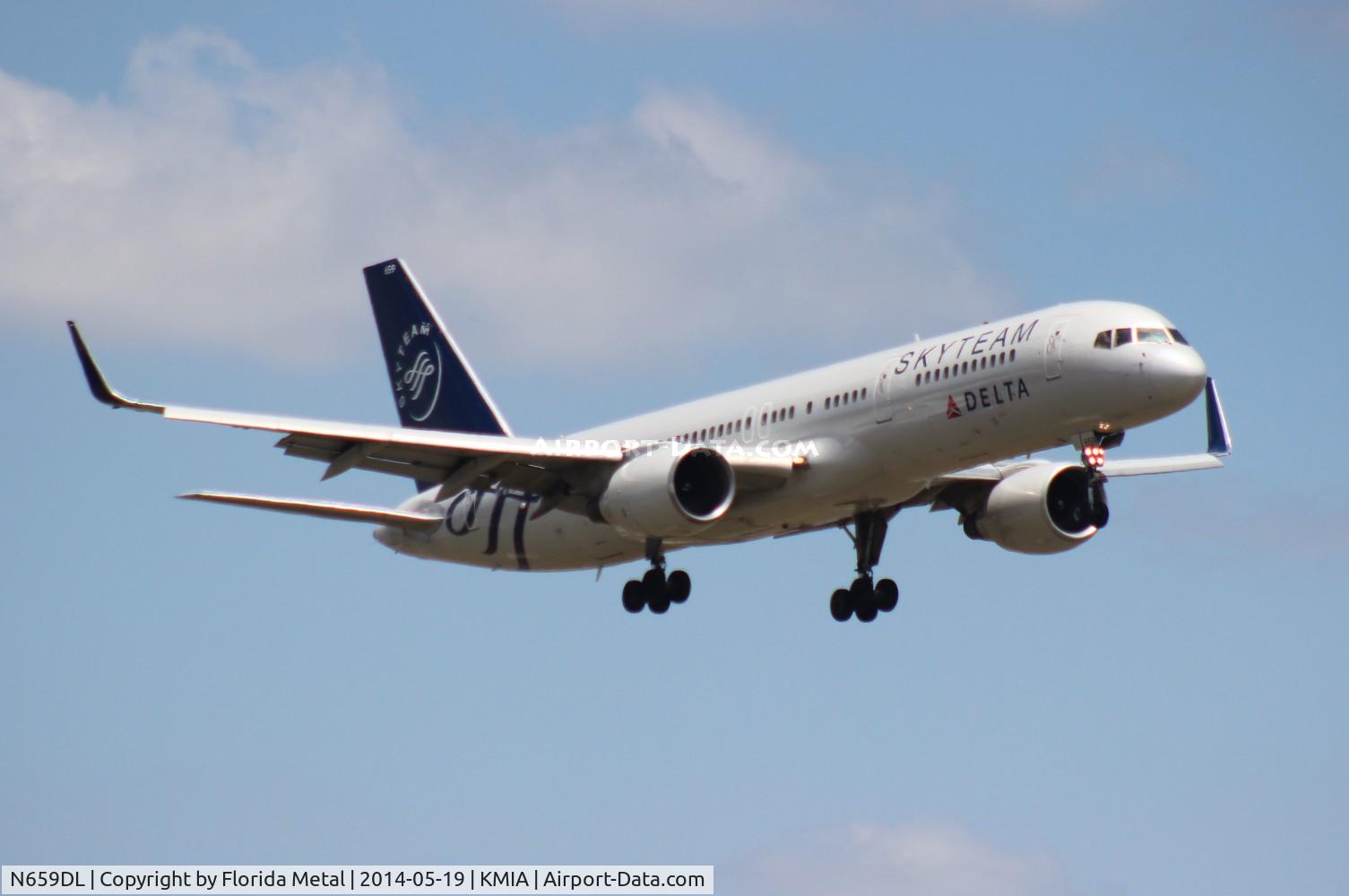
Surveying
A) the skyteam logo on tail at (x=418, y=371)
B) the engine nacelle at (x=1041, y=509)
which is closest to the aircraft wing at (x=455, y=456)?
the engine nacelle at (x=1041, y=509)

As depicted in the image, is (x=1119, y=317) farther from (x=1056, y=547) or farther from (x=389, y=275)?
(x=389, y=275)

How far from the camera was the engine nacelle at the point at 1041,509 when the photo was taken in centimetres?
4175

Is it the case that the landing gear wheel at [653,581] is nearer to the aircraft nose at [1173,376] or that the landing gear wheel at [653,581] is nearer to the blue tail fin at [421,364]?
the blue tail fin at [421,364]

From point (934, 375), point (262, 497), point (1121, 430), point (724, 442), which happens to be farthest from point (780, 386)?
point (262, 497)

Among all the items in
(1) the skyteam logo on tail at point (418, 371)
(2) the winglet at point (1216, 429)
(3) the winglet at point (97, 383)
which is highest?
(1) the skyteam logo on tail at point (418, 371)

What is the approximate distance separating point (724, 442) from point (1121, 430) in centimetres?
851

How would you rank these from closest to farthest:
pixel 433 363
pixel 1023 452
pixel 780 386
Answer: pixel 1023 452, pixel 780 386, pixel 433 363

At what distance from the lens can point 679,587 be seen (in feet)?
139

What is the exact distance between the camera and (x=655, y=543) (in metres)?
40.6

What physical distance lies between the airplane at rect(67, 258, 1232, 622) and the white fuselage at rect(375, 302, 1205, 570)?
4 cm

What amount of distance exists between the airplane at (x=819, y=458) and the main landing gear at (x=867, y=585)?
40mm

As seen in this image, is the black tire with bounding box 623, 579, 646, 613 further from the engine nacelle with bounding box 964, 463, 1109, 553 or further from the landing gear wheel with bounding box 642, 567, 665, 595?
the engine nacelle with bounding box 964, 463, 1109, 553

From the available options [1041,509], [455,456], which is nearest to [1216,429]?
[1041,509]

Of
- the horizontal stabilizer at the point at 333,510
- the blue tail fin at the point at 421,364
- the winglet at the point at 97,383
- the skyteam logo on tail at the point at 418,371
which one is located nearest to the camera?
the winglet at the point at 97,383
